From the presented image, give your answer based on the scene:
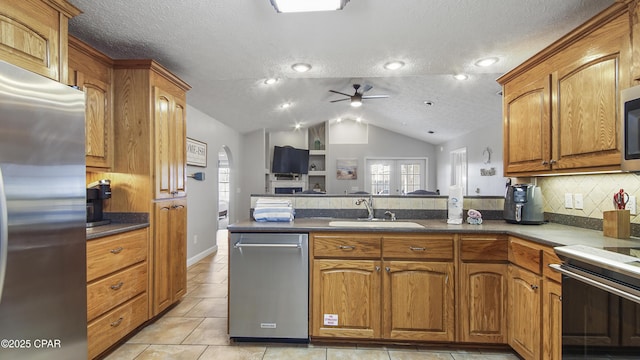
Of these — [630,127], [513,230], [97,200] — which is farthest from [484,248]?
[97,200]

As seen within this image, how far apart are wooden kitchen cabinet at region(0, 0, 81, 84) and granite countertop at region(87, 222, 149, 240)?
3.00 ft

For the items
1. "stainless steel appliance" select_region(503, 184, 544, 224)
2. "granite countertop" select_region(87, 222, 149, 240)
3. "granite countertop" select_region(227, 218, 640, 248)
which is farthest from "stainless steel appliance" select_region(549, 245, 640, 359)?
"granite countertop" select_region(87, 222, 149, 240)

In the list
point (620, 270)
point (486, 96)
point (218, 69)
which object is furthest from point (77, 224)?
point (486, 96)

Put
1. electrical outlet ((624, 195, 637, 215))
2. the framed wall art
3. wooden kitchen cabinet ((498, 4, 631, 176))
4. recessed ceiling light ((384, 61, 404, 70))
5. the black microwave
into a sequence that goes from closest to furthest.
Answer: the black microwave → wooden kitchen cabinet ((498, 4, 631, 176)) → electrical outlet ((624, 195, 637, 215)) → recessed ceiling light ((384, 61, 404, 70)) → the framed wall art

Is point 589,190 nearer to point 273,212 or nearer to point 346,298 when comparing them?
point 346,298

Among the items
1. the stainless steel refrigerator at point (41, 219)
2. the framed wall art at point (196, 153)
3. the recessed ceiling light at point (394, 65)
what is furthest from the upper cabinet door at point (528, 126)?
the framed wall art at point (196, 153)

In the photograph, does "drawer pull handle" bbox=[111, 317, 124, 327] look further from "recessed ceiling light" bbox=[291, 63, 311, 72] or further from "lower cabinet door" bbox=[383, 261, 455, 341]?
"recessed ceiling light" bbox=[291, 63, 311, 72]

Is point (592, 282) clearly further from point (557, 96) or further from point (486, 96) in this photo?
point (486, 96)

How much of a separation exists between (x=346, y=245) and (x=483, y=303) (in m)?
1.02

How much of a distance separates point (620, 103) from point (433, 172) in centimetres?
732

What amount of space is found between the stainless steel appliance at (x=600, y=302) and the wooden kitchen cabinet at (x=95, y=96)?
2.95 meters

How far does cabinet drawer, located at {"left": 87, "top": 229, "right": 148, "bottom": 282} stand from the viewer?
1.81 metres

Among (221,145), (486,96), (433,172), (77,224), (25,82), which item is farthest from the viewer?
(433,172)

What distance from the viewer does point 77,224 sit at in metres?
1.46
